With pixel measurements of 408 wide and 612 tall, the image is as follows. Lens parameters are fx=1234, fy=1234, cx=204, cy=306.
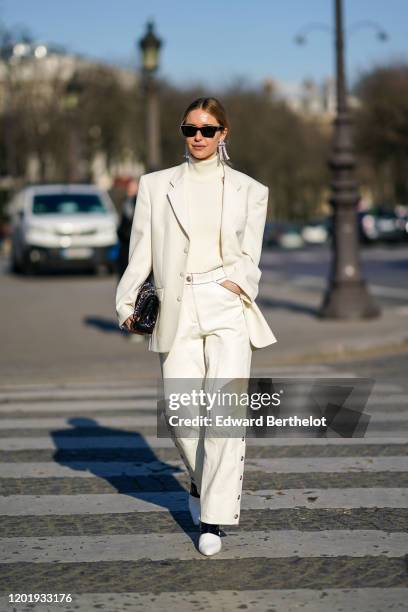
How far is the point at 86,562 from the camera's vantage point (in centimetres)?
498

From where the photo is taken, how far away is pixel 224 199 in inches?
198

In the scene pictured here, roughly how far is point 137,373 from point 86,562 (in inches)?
269

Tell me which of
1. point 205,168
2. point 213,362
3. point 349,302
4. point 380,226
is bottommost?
point 380,226

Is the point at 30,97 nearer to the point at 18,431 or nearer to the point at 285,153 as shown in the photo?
the point at 285,153

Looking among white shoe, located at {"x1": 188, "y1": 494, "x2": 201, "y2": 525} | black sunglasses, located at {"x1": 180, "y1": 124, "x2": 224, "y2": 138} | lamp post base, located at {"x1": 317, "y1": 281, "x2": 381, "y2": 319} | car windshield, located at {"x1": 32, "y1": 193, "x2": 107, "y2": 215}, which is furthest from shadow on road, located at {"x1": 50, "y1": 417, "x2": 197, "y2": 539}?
car windshield, located at {"x1": 32, "y1": 193, "x2": 107, "y2": 215}

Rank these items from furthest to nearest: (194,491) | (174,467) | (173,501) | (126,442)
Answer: (126,442)
(174,467)
(173,501)
(194,491)

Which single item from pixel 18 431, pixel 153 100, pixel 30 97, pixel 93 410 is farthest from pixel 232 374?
pixel 30 97

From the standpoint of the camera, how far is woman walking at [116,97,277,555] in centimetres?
499

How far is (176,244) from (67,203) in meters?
21.2

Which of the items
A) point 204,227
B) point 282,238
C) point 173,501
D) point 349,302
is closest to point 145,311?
point 204,227

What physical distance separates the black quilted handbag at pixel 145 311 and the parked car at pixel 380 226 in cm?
4642

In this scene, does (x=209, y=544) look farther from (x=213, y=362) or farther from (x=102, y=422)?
(x=102, y=422)

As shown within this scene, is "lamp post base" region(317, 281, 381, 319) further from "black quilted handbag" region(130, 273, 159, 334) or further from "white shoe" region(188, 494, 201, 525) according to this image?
"black quilted handbag" region(130, 273, 159, 334)

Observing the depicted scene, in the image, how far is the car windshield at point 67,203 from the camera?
84.2 feet
